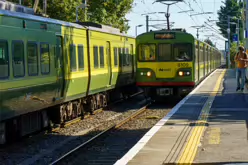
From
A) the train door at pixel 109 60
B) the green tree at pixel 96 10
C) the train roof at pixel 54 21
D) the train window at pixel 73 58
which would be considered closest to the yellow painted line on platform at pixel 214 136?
the train roof at pixel 54 21

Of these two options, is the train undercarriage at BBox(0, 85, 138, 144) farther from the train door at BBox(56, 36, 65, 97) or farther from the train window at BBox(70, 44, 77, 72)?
the train window at BBox(70, 44, 77, 72)

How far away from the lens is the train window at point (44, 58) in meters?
12.4

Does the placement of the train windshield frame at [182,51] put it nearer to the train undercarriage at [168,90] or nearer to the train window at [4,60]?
the train undercarriage at [168,90]

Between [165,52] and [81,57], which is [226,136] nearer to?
[81,57]

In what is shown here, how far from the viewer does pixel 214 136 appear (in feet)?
34.1

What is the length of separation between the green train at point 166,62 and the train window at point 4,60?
10.7 m

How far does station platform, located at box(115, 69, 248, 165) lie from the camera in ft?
27.6

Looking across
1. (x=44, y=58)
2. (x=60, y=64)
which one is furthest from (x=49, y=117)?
(x=44, y=58)

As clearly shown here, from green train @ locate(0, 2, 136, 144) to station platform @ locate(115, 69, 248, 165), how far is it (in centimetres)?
278

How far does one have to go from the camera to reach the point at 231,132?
35.6 ft

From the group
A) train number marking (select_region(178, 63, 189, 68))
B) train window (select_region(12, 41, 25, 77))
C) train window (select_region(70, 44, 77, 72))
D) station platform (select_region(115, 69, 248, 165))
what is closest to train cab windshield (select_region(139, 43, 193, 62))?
train number marking (select_region(178, 63, 189, 68))

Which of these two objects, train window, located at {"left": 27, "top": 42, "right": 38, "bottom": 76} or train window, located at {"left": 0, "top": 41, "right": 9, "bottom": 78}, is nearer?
train window, located at {"left": 0, "top": 41, "right": 9, "bottom": 78}

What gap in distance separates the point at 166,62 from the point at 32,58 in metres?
9.30

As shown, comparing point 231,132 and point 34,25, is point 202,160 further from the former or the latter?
point 34,25
